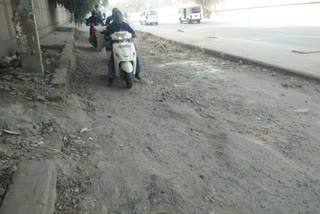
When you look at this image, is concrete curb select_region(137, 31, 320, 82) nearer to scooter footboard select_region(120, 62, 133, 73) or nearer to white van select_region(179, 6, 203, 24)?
scooter footboard select_region(120, 62, 133, 73)

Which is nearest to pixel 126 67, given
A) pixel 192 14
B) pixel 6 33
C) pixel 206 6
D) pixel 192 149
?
pixel 192 149

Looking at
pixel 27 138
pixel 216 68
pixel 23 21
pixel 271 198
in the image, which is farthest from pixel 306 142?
pixel 23 21

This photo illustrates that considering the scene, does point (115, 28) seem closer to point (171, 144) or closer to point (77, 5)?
point (171, 144)

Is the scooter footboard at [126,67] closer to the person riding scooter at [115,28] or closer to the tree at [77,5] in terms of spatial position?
the person riding scooter at [115,28]

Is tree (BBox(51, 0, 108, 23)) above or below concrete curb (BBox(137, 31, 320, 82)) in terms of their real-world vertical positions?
above

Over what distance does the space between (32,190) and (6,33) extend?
5.47 m

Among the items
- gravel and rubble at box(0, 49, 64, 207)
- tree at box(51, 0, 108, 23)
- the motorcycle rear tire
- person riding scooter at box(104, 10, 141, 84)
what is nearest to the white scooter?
the motorcycle rear tire

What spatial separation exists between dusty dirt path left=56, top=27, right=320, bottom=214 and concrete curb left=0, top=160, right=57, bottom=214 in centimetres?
17

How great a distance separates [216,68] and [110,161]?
5193 mm

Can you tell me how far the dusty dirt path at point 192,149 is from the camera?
2.27m

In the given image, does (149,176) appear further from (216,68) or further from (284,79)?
(216,68)

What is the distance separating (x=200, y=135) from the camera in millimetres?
3412

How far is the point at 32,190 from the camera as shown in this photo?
1.89 meters

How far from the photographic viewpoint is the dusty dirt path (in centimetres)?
227
